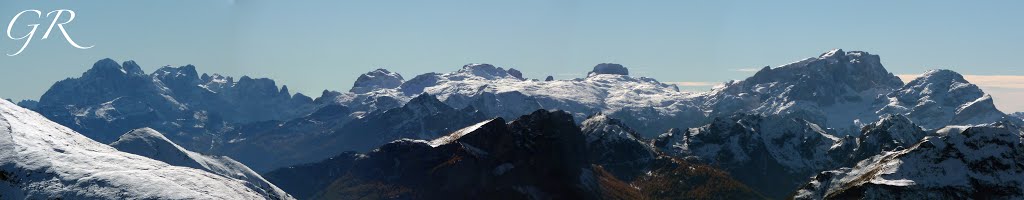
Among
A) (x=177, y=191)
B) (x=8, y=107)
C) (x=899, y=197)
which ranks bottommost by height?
(x=899, y=197)

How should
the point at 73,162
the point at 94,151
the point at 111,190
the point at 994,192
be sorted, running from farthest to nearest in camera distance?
the point at 994,192 < the point at 94,151 < the point at 73,162 < the point at 111,190

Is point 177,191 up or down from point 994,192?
up

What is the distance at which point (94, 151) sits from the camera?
182500 mm

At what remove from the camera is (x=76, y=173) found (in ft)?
525

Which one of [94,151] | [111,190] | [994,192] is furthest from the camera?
[994,192]

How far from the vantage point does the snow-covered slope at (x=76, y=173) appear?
153625 mm

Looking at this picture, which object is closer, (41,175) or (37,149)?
(41,175)

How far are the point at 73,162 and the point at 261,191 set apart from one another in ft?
136

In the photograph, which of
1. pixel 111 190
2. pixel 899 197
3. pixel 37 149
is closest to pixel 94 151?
pixel 37 149

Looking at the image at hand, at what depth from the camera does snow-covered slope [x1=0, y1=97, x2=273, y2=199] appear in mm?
153625

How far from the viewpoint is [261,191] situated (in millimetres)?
199750

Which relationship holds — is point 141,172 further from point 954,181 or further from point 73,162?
point 954,181

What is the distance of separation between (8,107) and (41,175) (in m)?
37.4

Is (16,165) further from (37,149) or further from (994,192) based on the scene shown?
(994,192)
